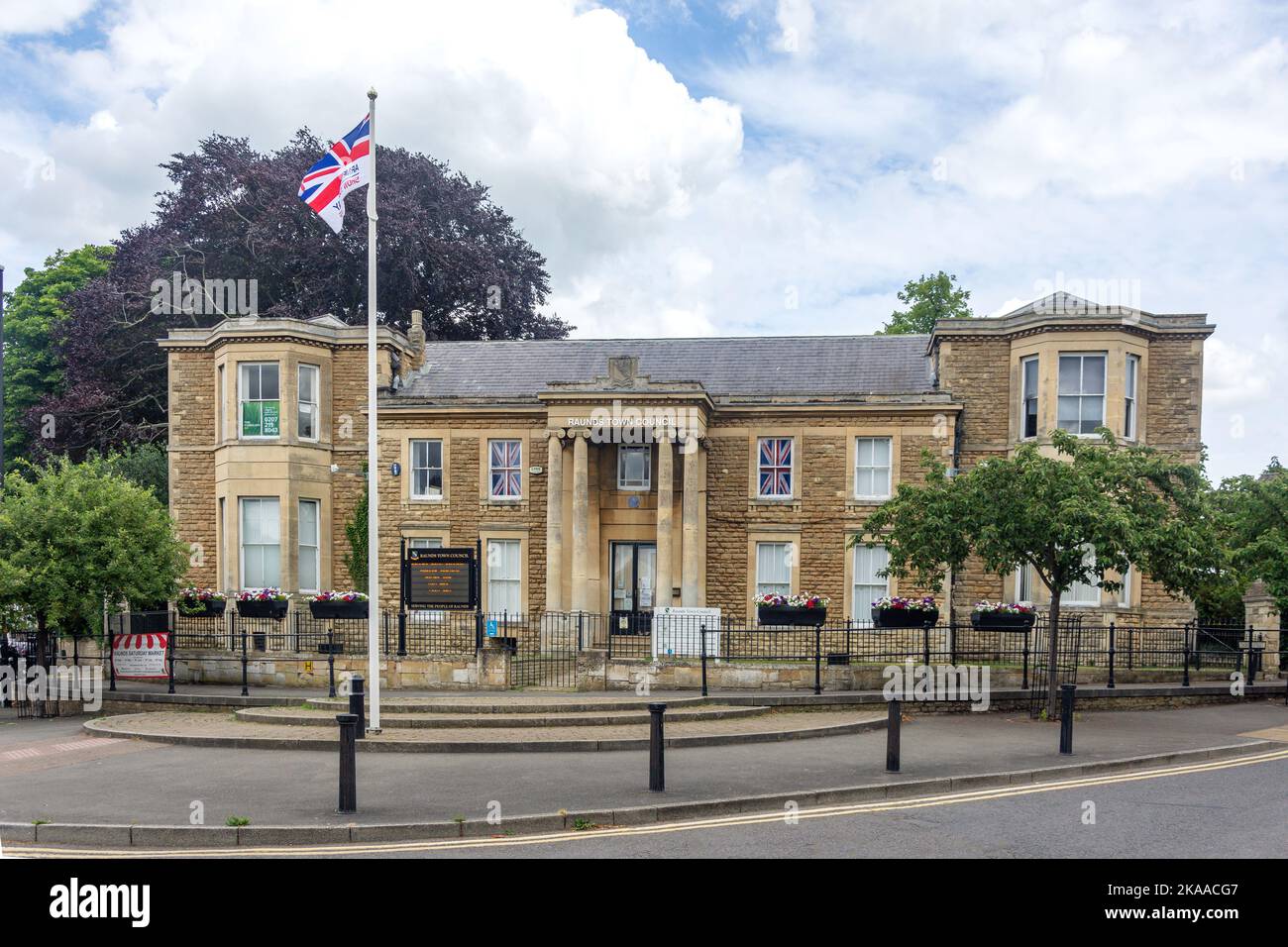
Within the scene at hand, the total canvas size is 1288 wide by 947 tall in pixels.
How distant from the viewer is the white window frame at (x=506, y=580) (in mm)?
28672

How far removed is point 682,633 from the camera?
74.9 ft

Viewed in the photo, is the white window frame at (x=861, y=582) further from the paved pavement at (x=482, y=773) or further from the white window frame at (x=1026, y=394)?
the paved pavement at (x=482, y=773)

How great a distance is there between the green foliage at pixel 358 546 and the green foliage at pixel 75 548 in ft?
23.1

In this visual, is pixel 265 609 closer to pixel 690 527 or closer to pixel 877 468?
pixel 690 527

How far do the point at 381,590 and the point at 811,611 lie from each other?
12.3 m

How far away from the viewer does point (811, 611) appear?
2302 cm

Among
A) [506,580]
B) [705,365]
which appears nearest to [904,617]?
[705,365]

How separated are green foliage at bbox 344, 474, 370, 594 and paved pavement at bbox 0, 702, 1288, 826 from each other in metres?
10.7

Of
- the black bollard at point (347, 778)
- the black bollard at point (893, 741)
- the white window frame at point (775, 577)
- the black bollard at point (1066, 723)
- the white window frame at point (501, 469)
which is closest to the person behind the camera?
the black bollard at point (347, 778)

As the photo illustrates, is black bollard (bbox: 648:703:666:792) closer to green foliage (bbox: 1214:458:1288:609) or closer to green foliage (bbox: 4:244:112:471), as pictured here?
green foliage (bbox: 1214:458:1288:609)

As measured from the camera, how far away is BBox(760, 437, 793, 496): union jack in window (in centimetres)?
2812

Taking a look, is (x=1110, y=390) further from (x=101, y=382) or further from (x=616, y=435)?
(x=101, y=382)

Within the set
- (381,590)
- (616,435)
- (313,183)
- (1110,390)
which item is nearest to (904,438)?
(1110,390)

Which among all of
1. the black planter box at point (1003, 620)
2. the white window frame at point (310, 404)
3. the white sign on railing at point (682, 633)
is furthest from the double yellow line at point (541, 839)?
the white window frame at point (310, 404)
